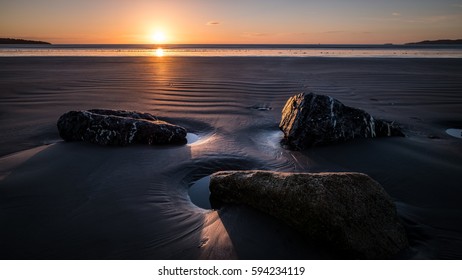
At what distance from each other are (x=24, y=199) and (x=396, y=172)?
Result: 365cm

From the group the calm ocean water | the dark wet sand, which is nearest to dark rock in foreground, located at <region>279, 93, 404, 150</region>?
the dark wet sand

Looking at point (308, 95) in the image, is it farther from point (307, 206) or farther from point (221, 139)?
point (307, 206)

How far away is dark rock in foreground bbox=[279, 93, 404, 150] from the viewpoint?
12.8 feet

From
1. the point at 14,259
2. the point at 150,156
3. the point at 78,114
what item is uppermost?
the point at 78,114

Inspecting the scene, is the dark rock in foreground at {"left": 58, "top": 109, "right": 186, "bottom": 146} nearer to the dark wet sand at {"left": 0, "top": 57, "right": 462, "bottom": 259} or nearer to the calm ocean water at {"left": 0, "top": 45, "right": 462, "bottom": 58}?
the dark wet sand at {"left": 0, "top": 57, "right": 462, "bottom": 259}

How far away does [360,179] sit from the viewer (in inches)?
89.5

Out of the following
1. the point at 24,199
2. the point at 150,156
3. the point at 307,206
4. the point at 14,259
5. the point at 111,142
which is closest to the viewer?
the point at 14,259

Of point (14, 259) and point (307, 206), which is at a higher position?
point (307, 206)

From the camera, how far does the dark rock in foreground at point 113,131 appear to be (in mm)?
3875

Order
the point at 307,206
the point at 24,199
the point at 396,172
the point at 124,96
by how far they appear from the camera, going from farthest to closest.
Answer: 1. the point at 124,96
2. the point at 396,172
3. the point at 24,199
4. the point at 307,206

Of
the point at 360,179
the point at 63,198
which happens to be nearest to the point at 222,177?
the point at 360,179

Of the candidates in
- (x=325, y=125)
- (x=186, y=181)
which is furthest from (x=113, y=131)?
(x=325, y=125)

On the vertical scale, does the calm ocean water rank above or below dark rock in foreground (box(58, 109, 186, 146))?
above

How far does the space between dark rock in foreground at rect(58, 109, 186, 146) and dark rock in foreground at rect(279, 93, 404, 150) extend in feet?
5.24
